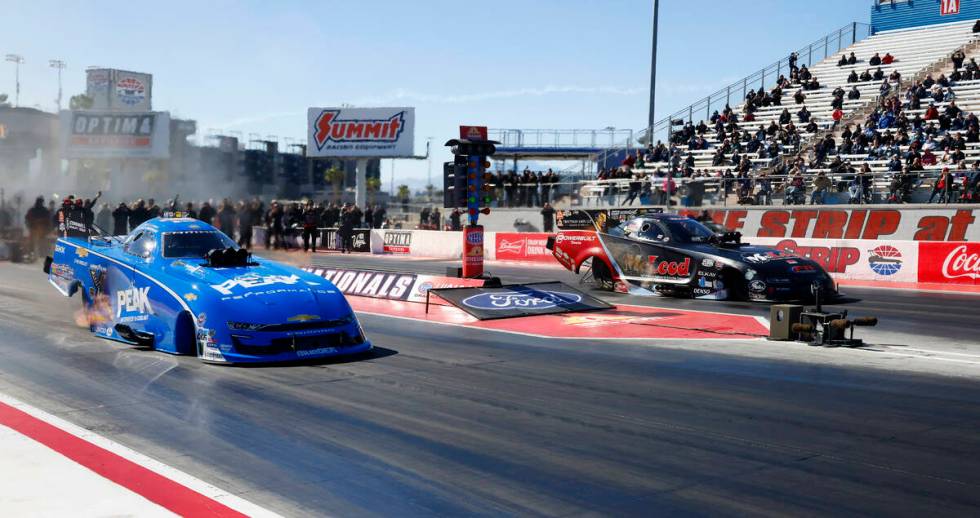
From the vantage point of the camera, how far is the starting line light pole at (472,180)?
18469 mm

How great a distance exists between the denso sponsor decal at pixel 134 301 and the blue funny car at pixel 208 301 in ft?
0.04

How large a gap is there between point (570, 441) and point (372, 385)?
109 inches

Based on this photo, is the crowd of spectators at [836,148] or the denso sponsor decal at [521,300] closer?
the denso sponsor decal at [521,300]

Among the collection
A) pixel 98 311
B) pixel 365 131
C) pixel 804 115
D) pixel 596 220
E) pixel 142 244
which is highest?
pixel 365 131

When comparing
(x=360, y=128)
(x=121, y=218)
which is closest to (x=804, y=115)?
(x=121, y=218)

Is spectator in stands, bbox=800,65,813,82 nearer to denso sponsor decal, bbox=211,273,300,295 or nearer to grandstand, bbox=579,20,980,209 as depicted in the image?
grandstand, bbox=579,20,980,209

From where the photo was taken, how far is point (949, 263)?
2159 centimetres

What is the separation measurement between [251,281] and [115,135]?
231 ft

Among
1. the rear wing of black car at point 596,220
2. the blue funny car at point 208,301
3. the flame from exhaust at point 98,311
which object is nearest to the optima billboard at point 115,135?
the rear wing of black car at point 596,220

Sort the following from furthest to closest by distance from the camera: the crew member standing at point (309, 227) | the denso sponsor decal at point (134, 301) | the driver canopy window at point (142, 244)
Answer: the crew member standing at point (309, 227) < the driver canopy window at point (142, 244) < the denso sponsor decal at point (134, 301)

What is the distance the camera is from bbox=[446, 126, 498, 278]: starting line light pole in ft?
60.6

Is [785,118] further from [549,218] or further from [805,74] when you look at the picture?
[549,218]

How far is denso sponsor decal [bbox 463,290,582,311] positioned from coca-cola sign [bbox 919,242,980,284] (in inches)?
404

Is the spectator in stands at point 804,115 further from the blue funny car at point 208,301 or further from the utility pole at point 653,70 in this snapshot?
the blue funny car at point 208,301
